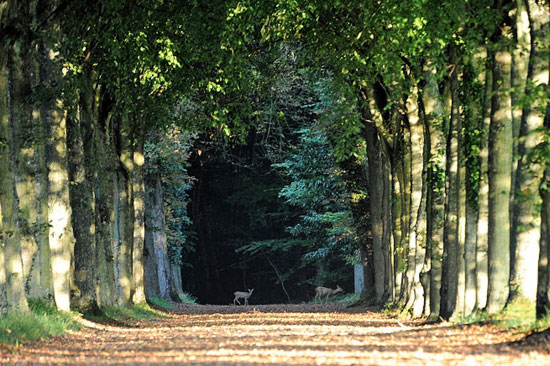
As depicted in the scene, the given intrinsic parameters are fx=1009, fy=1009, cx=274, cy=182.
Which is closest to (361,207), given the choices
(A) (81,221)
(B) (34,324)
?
(A) (81,221)

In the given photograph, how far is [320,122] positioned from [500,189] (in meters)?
14.1

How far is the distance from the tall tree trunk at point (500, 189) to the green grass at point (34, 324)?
7.35 m

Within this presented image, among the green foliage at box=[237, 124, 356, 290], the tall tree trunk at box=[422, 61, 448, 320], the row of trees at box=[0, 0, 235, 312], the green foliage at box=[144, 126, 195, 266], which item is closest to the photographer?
the row of trees at box=[0, 0, 235, 312]

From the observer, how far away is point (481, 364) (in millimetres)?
10734

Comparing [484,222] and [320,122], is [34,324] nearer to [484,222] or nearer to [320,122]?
[484,222]

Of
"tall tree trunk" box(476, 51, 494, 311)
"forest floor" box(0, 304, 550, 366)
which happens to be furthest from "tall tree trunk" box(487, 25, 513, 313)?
"forest floor" box(0, 304, 550, 366)

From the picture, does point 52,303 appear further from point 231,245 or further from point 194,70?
point 231,245

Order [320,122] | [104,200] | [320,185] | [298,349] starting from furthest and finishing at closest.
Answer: [320,185]
[320,122]
[104,200]
[298,349]

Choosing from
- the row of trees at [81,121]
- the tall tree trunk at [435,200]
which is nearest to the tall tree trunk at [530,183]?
the tall tree trunk at [435,200]

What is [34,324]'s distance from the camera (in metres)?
16.9

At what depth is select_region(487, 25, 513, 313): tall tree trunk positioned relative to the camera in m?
15.9

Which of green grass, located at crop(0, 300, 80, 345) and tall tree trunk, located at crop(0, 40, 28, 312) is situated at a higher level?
tall tree trunk, located at crop(0, 40, 28, 312)

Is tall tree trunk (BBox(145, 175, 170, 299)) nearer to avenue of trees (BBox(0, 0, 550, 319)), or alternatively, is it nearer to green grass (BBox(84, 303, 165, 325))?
avenue of trees (BBox(0, 0, 550, 319))

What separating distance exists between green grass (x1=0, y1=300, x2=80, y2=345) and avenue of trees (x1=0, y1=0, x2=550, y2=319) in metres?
0.38
